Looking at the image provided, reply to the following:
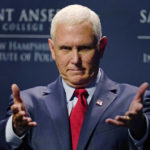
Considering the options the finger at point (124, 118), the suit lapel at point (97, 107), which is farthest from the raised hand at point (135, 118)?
the suit lapel at point (97, 107)

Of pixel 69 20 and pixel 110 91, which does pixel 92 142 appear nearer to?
pixel 110 91

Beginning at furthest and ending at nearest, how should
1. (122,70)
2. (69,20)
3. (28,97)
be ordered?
(122,70), (28,97), (69,20)

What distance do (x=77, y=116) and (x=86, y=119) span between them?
0.12ft

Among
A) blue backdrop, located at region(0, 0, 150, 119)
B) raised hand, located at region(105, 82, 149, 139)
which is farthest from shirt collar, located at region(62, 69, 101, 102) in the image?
blue backdrop, located at region(0, 0, 150, 119)

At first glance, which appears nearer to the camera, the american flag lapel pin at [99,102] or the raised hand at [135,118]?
the raised hand at [135,118]

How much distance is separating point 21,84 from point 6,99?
106mm

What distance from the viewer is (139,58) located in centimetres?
240

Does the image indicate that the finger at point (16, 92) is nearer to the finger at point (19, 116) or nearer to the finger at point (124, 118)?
the finger at point (19, 116)

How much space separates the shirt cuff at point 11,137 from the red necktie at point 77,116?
0.19 metres

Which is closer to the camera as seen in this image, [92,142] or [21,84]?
[92,142]

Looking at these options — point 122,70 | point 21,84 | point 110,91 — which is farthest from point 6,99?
point 110,91

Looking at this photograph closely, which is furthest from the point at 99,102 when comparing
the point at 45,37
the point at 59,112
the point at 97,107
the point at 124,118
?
the point at 45,37

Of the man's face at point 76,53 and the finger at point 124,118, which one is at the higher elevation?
the man's face at point 76,53

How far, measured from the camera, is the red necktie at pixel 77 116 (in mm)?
1692
